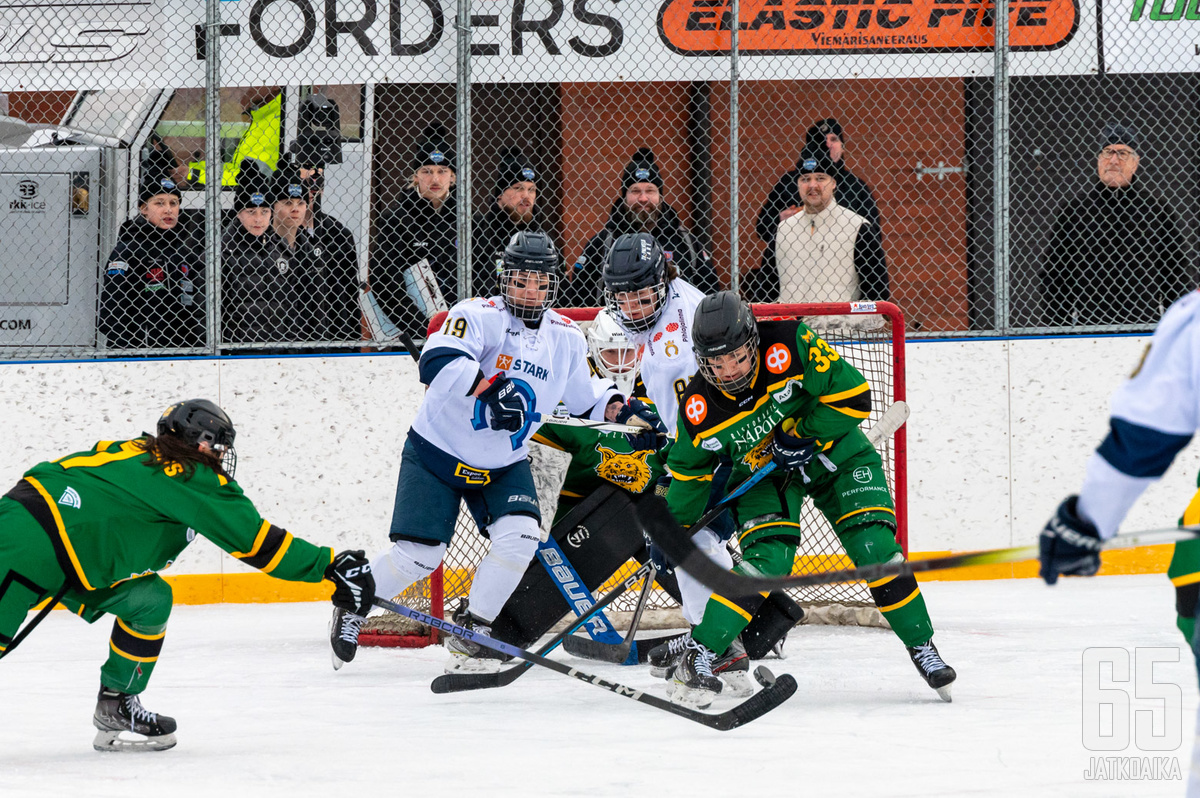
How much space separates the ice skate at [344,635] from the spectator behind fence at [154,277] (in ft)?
5.95

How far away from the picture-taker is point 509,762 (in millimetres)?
3027

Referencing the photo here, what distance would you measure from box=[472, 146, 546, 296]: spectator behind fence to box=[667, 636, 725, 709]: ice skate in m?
2.32

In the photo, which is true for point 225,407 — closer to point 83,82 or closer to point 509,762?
point 83,82

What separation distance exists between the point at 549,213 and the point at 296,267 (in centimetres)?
119

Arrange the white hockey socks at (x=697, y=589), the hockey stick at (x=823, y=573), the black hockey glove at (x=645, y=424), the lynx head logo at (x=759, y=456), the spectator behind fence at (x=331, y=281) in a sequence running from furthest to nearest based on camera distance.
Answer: the spectator behind fence at (x=331, y=281) → the black hockey glove at (x=645, y=424) → the white hockey socks at (x=697, y=589) → the lynx head logo at (x=759, y=456) → the hockey stick at (x=823, y=573)

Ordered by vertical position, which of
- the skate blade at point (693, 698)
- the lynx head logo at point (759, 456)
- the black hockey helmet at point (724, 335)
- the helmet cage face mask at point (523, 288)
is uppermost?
the helmet cage face mask at point (523, 288)

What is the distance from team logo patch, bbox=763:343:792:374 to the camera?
3580 mm

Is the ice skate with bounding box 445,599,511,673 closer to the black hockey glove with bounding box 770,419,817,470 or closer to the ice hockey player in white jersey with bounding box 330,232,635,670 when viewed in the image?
the ice hockey player in white jersey with bounding box 330,232,635,670

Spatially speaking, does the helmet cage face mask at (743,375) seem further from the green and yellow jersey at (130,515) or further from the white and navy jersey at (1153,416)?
the white and navy jersey at (1153,416)

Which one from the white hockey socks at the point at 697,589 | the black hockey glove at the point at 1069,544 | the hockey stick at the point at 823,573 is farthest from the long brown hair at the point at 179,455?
the black hockey glove at the point at 1069,544

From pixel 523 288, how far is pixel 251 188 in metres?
1.87

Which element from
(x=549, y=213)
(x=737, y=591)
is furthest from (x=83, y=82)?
(x=737, y=591)

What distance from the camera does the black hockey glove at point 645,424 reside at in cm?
425

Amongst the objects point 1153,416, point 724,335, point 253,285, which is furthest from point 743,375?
point 253,285
